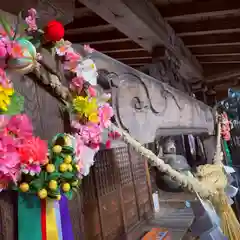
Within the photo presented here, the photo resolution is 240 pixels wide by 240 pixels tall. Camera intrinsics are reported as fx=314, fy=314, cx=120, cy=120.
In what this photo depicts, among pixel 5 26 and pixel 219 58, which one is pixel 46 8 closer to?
pixel 5 26

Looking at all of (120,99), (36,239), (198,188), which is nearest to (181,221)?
(198,188)

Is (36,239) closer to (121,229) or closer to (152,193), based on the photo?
(121,229)

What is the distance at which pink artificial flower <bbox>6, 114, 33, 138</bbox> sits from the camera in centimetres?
52

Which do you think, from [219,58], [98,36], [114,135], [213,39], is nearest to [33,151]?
[114,135]

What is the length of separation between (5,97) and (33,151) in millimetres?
100

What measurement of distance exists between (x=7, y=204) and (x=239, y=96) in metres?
3.16

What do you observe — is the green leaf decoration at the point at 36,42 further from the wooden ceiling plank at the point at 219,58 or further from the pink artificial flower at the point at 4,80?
the wooden ceiling plank at the point at 219,58

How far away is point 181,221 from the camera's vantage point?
217 cm

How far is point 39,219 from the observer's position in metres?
0.57

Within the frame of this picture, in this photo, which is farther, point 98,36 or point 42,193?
point 98,36

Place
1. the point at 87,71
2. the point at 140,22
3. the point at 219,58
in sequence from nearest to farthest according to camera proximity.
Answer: the point at 87,71
the point at 140,22
the point at 219,58

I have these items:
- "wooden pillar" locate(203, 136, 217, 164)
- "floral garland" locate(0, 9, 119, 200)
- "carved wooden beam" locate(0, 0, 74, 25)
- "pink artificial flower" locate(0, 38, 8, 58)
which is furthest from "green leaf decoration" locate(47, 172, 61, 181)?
"wooden pillar" locate(203, 136, 217, 164)

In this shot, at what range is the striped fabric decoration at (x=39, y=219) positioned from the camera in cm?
55

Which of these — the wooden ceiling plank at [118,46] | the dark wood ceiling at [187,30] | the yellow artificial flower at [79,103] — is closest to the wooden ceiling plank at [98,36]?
the dark wood ceiling at [187,30]
